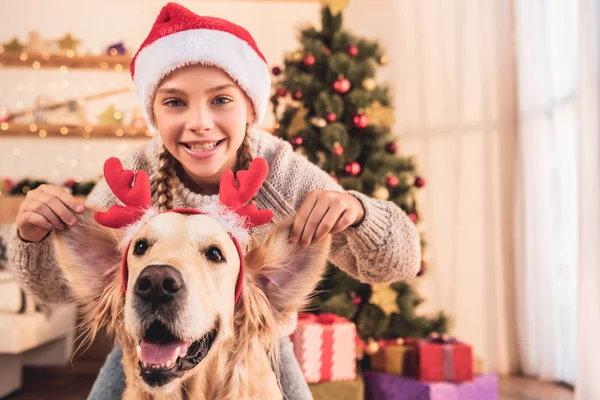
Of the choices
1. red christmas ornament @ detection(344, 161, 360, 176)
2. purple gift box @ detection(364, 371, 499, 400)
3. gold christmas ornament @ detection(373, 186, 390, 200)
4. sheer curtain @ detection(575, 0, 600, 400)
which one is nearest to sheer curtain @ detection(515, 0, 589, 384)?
sheer curtain @ detection(575, 0, 600, 400)

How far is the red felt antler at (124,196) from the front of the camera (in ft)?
2.39

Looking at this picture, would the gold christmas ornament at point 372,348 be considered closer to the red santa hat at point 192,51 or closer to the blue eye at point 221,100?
the red santa hat at point 192,51

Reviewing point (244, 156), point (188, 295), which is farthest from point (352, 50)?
point (188, 295)

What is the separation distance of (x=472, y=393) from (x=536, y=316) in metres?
1.25

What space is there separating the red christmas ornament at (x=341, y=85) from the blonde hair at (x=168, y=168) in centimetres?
184

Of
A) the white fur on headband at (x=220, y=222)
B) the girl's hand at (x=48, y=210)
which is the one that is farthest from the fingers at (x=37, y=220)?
the white fur on headband at (x=220, y=222)

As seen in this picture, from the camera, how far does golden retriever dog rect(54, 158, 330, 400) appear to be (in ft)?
2.00

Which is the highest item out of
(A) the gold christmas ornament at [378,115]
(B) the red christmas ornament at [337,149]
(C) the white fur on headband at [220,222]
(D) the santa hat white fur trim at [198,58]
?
(A) the gold christmas ornament at [378,115]

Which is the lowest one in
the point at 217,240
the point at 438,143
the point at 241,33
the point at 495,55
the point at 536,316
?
the point at 536,316

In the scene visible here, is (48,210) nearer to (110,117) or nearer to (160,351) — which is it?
(160,351)

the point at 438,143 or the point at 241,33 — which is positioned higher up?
the point at 438,143

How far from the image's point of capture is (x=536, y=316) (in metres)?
3.46

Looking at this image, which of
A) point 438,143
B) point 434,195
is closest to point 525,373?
Answer: point 434,195

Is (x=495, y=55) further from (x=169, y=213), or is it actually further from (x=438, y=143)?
(x=169, y=213)
